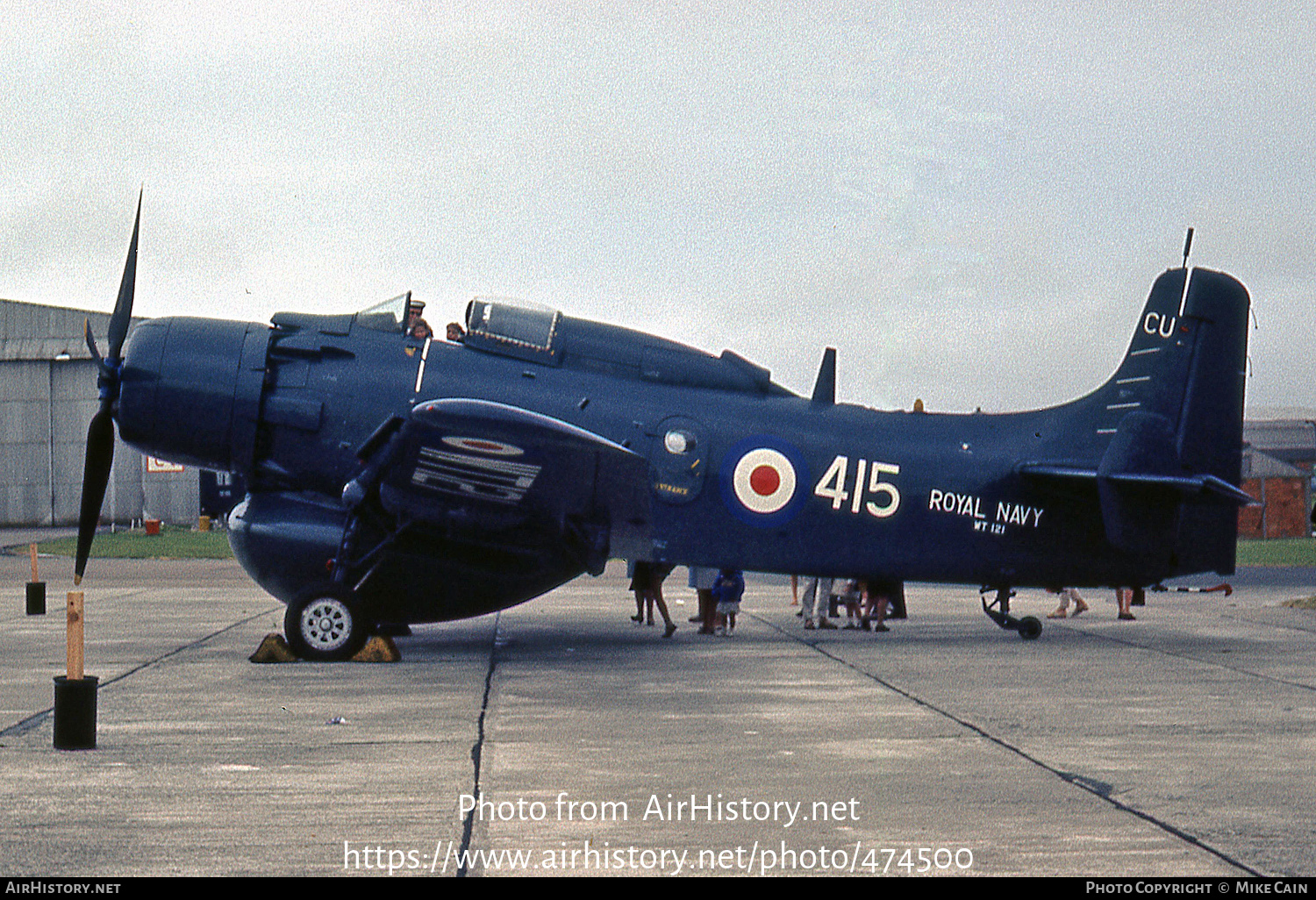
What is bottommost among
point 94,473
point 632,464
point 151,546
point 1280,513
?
point 151,546

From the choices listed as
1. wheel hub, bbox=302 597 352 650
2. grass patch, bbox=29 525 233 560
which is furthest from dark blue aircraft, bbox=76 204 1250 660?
grass patch, bbox=29 525 233 560

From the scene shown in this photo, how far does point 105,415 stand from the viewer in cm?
1237

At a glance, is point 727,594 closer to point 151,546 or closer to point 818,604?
point 818,604

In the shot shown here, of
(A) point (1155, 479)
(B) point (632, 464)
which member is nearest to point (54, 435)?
(B) point (632, 464)

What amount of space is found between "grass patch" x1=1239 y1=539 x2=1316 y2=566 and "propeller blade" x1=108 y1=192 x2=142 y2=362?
28.3 m

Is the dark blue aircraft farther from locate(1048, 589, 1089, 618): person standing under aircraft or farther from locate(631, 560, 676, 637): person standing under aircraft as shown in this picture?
locate(1048, 589, 1089, 618): person standing under aircraft

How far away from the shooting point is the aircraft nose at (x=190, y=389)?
12.2 meters

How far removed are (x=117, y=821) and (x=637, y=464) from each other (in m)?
6.15

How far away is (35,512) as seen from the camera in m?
56.7

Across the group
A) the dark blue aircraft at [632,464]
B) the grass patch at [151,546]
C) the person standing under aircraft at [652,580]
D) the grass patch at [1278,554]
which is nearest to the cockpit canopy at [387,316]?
the dark blue aircraft at [632,464]

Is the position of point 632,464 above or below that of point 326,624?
above

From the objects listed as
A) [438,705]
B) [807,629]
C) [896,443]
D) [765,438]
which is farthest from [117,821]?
[807,629]

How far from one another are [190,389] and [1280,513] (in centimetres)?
5422
